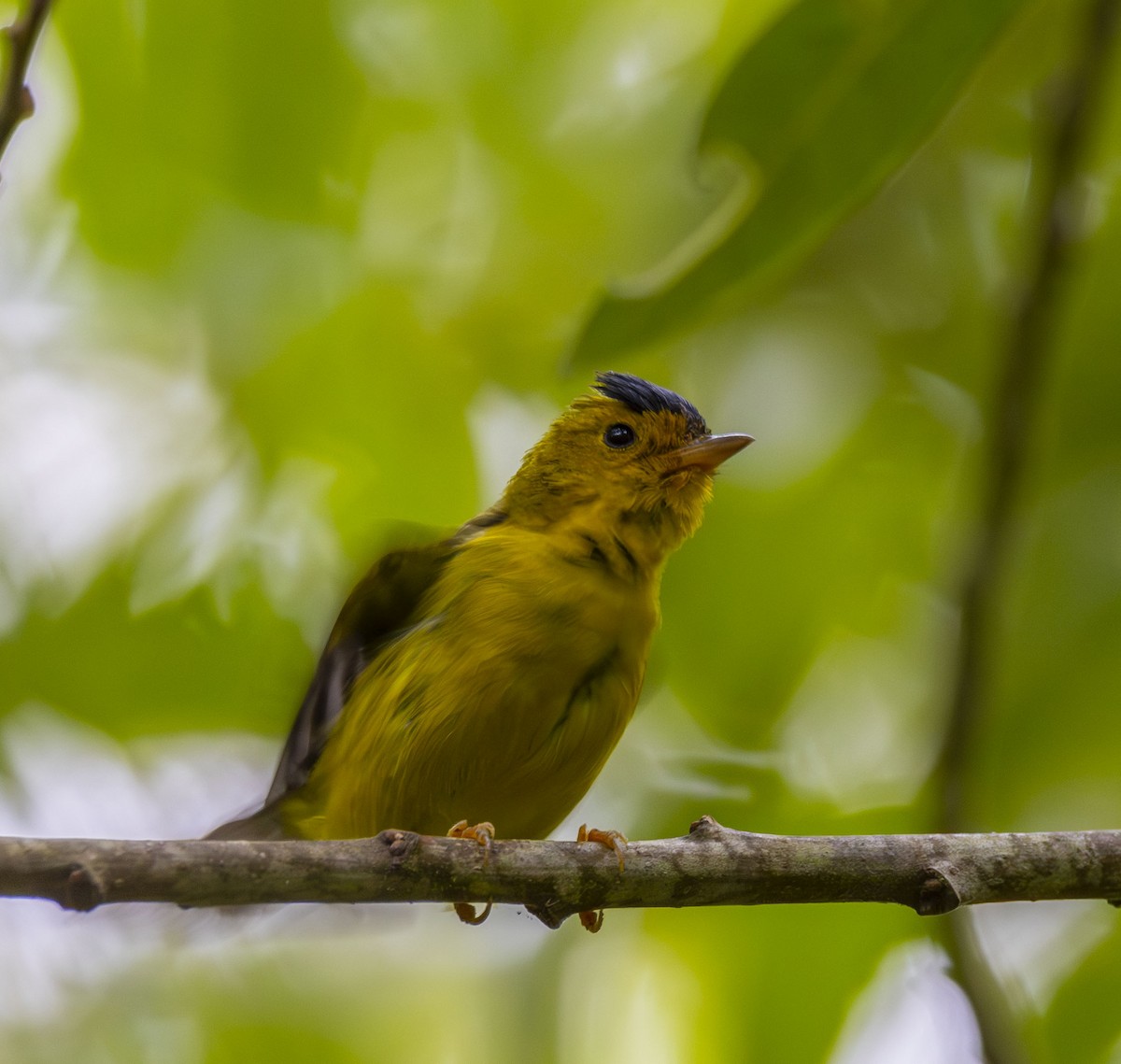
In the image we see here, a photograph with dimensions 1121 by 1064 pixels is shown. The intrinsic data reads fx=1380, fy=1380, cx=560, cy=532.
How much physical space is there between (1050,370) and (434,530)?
1.95 metres

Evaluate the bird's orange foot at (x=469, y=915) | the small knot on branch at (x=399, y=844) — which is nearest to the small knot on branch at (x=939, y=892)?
the small knot on branch at (x=399, y=844)

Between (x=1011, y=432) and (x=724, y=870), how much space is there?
1.65 m

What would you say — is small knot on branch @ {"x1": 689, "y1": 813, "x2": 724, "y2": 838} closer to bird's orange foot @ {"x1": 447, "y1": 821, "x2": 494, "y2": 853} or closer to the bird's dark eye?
bird's orange foot @ {"x1": 447, "y1": 821, "x2": 494, "y2": 853}

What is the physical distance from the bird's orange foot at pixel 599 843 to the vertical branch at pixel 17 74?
1.98 m

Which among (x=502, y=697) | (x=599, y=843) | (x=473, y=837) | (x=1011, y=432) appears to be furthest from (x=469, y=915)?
(x=1011, y=432)

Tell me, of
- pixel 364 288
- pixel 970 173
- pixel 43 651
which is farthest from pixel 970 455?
pixel 43 651

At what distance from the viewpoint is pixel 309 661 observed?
4.54m

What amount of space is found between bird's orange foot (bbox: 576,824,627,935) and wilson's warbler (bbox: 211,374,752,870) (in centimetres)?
34

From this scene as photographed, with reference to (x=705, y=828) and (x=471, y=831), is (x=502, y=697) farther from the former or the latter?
(x=705, y=828)

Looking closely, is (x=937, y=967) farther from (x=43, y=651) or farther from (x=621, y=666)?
(x=43, y=651)

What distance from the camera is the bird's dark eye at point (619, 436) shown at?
519 centimetres

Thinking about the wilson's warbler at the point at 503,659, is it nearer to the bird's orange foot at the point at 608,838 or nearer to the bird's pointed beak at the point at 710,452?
the bird's pointed beak at the point at 710,452

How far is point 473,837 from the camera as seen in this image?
4055mm

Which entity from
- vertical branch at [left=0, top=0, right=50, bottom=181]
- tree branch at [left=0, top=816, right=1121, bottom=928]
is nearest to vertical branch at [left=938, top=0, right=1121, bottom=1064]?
tree branch at [left=0, top=816, right=1121, bottom=928]
